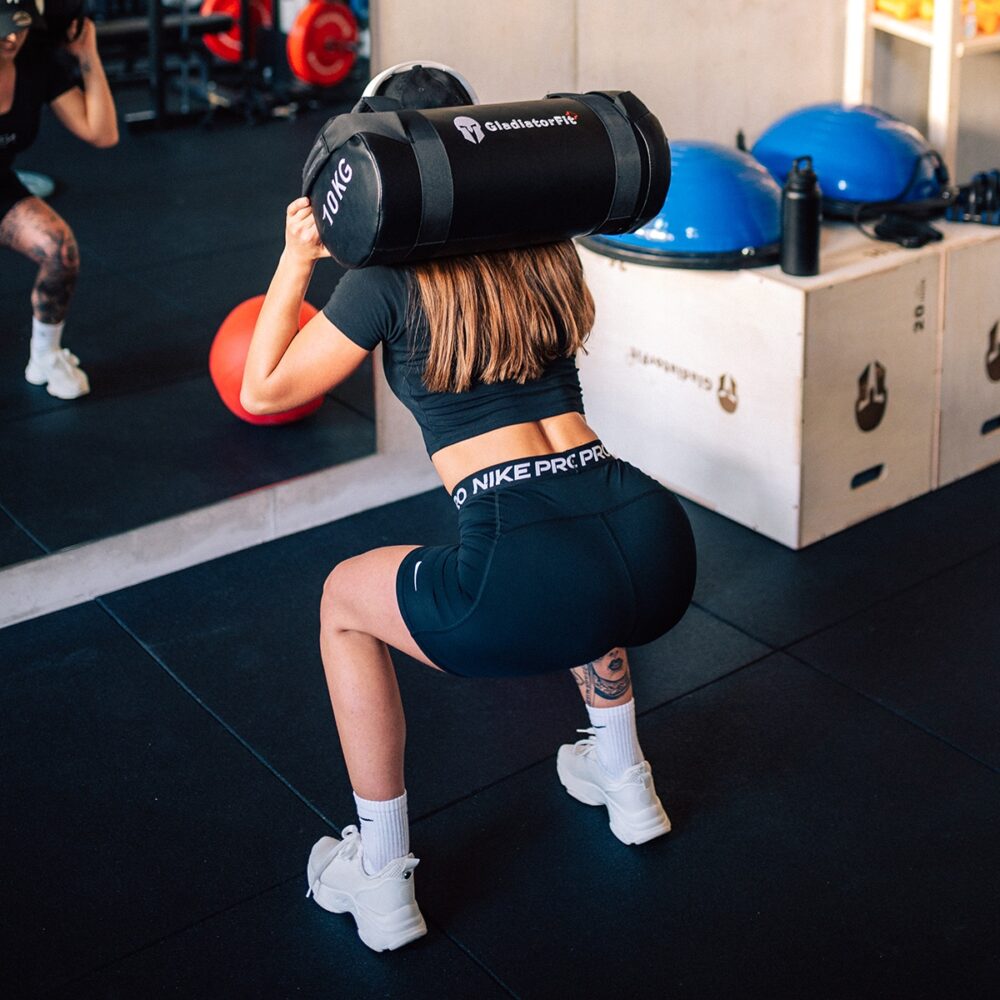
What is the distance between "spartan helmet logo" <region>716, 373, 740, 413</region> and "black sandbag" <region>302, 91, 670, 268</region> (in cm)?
142

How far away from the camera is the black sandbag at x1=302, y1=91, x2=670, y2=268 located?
1.68m

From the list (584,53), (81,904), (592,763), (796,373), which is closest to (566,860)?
(592,763)

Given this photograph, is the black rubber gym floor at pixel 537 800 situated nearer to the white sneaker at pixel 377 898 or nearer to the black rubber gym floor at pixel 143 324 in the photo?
the white sneaker at pixel 377 898

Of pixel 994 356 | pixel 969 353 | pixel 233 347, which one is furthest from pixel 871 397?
pixel 233 347

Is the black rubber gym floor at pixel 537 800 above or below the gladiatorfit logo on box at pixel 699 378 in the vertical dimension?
below

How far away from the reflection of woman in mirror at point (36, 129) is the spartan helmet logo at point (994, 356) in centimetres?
217

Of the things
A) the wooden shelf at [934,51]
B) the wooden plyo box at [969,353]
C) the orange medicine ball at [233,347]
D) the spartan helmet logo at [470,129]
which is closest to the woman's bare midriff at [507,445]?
the spartan helmet logo at [470,129]

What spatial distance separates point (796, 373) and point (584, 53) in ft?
3.27

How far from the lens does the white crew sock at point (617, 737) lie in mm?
2279

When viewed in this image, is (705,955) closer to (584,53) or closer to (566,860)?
(566,860)

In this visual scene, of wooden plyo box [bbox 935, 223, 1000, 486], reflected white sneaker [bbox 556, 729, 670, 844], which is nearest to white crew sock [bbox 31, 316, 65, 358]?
reflected white sneaker [bbox 556, 729, 670, 844]

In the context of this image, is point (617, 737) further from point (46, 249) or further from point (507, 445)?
point (46, 249)

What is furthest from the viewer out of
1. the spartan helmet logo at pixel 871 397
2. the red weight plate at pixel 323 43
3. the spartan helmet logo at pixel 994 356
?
the spartan helmet logo at pixel 994 356

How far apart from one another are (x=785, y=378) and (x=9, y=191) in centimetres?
172
